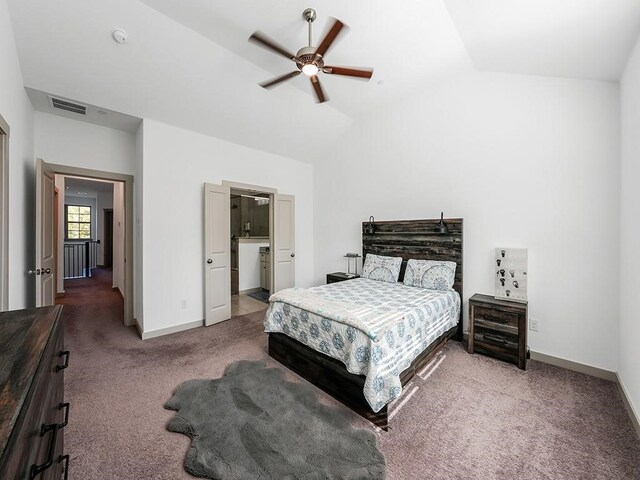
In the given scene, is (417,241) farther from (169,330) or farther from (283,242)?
(169,330)

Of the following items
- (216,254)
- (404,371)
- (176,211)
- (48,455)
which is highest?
(176,211)

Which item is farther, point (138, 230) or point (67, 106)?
point (138, 230)

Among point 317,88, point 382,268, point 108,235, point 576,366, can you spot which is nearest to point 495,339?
point 576,366

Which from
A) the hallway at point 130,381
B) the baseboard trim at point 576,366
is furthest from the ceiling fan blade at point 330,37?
the baseboard trim at point 576,366

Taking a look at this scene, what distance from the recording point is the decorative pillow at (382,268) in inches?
152

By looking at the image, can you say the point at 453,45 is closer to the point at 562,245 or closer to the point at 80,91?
the point at 562,245

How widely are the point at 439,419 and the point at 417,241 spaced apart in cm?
229

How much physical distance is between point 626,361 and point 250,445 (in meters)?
2.99

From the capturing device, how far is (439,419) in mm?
2000

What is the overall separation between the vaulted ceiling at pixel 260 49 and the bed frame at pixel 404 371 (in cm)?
185

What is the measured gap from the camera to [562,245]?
274 centimetres

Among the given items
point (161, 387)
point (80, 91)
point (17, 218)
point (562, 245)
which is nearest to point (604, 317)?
point (562, 245)

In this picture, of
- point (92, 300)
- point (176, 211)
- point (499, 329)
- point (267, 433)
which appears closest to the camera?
point (267, 433)

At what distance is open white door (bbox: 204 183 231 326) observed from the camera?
3.92 meters
